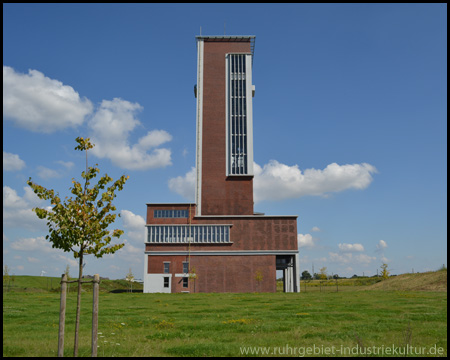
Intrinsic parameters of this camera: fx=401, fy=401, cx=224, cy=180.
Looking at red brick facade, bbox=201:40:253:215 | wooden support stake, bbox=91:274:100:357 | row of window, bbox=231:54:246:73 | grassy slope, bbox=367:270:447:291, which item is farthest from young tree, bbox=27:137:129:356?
row of window, bbox=231:54:246:73

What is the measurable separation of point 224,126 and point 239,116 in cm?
353

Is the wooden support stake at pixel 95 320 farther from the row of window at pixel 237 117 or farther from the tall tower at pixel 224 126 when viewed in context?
the row of window at pixel 237 117

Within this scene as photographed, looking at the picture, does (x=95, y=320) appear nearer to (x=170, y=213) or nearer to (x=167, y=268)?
(x=167, y=268)

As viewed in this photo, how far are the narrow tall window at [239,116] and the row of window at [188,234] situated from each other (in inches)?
456

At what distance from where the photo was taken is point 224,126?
76.8 meters

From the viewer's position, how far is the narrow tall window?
247ft

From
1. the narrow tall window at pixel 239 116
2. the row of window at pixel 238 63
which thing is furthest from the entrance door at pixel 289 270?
the row of window at pixel 238 63

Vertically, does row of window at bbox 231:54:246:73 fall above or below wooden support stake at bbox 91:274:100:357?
above

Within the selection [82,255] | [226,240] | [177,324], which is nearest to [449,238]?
[82,255]

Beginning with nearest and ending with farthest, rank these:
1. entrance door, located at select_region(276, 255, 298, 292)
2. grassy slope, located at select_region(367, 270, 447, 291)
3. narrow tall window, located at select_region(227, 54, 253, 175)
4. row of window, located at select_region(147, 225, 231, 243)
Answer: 1. grassy slope, located at select_region(367, 270, 447, 291)
2. row of window, located at select_region(147, 225, 231, 243)
3. entrance door, located at select_region(276, 255, 298, 292)
4. narrow tall window, located at select_region(227, 54, 253, 175)

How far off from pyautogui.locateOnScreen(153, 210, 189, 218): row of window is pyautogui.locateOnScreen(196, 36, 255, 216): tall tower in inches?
122

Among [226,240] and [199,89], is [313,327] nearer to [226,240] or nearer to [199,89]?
[226,240]

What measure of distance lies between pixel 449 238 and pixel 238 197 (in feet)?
207

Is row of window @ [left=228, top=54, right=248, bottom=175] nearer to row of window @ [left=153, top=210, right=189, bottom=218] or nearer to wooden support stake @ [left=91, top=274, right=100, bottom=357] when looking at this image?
row of window @ [left=153, top=210, right=189, bottom=218]
